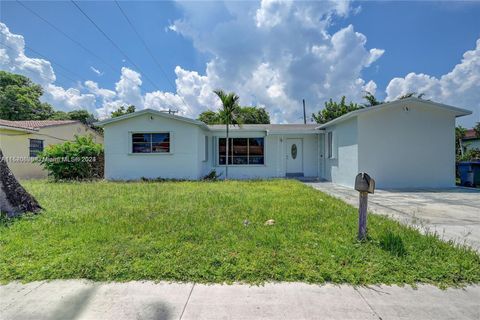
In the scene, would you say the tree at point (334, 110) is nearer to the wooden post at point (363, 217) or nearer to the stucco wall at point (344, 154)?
the stucco wall at point (344, 154)

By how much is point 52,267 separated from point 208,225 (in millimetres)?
2400

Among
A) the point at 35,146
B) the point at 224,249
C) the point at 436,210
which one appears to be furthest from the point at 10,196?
the point at 35,146

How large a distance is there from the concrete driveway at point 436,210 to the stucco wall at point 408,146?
0.90 m

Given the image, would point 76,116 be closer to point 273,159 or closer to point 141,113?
point 141,113

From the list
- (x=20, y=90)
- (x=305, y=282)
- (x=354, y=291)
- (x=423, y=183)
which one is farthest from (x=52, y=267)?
(x=20, y=90)

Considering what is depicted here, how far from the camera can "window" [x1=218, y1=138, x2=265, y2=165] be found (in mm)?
14555

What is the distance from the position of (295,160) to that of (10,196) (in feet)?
41.8

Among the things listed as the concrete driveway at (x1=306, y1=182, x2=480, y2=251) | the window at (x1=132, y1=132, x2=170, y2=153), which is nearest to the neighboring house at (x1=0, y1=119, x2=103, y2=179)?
the window at (x1=132, y1=132, x2=170, y2=153)

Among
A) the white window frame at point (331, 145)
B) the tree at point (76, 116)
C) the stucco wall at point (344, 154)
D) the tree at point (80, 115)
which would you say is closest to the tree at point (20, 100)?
the tree at point (76, 116)

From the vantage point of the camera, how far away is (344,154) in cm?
1107

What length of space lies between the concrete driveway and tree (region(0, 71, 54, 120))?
3683 cm

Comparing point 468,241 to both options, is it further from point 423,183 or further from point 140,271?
point 423,183

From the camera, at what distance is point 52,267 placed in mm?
3189

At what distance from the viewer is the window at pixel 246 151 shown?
14555 mm
